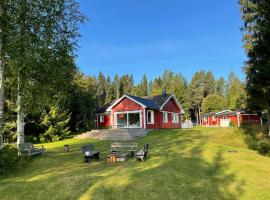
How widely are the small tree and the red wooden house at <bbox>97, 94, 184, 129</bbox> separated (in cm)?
657

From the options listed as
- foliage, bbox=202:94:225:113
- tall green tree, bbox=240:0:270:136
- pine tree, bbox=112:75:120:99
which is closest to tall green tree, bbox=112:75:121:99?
pine tree, bbox=112:75:120:99

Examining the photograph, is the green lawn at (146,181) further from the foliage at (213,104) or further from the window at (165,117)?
the foliage at (213,104)

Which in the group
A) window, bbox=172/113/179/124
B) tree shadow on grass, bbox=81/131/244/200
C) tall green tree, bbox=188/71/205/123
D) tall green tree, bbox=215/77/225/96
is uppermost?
tall green tree, bbox=215/77/225/96

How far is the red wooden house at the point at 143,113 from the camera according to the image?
92.9 ft

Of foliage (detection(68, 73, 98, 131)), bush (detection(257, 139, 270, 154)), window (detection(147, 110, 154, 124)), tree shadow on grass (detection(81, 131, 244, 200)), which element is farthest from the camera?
foliage (detection(68, 73, 98, 131))

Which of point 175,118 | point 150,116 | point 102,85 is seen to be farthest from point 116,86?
point 150,116

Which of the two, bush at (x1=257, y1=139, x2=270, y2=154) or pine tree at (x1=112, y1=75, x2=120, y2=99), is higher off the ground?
pine tree at (x1=112, y1=75, x2=120, y2=99)

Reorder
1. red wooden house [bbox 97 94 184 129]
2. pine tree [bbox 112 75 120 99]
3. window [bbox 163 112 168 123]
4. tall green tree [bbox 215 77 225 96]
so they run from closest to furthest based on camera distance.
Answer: red wooden house [bbox 97 94 184 129]
window [bbox 163 112 168 123]
pine tree [bbox 112 75 120 99]
tall green tree [bbox 215 77 225 96]

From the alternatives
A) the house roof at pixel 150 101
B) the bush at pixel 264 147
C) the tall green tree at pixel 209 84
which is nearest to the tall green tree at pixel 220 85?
the tall green tree at pixel 209 84

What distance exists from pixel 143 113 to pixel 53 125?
10.00 m

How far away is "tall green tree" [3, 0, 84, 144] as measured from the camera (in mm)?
9898

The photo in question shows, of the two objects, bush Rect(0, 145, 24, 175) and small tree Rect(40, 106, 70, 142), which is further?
small tree Rect(40, 106, 70, 142)

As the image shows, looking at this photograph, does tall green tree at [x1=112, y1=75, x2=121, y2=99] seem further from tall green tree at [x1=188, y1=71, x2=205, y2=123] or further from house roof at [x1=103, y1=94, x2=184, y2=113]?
house roof at [x1=103, y1=94, x2=184, y2=113]

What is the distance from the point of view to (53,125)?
83.3ft
